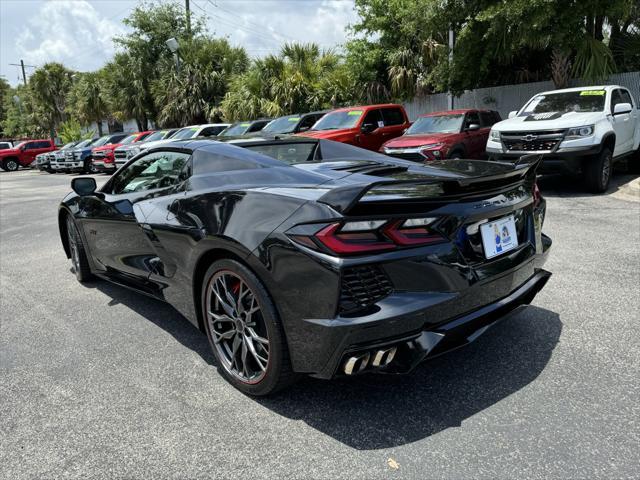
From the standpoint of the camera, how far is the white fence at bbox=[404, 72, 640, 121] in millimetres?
13625

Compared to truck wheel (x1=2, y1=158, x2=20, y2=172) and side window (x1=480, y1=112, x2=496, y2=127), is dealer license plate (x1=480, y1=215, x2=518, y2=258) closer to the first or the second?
side window (x1=480, y1=112, x2=496, y2=127)

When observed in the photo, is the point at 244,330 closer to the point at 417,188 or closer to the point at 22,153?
the point at 417,188

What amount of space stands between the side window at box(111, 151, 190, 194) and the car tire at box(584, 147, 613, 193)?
296 inches

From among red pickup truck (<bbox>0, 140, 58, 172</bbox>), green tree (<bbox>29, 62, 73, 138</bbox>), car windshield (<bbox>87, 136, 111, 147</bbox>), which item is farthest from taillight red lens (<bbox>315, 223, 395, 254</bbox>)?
green tree (<bbox>29, 62, 73, 138</bbox>)

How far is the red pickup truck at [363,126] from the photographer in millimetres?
12195

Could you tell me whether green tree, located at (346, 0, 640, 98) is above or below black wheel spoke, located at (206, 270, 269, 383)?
above

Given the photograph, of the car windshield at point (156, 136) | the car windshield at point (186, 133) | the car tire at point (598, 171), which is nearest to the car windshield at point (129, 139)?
the car windshield at point (156, 136)

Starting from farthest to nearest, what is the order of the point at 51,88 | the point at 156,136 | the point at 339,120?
the point at 51,88 < the point at 156,136 < the point at 339,120

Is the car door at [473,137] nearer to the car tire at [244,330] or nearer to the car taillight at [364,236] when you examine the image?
the car tire at [244,330]

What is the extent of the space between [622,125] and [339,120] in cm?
621

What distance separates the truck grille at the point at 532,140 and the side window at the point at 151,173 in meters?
6.76

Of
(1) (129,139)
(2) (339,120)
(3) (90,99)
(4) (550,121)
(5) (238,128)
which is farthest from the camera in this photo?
(3) (90,99)

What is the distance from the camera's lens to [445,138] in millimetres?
10047

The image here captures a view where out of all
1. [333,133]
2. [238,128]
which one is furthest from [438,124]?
[238,128]
